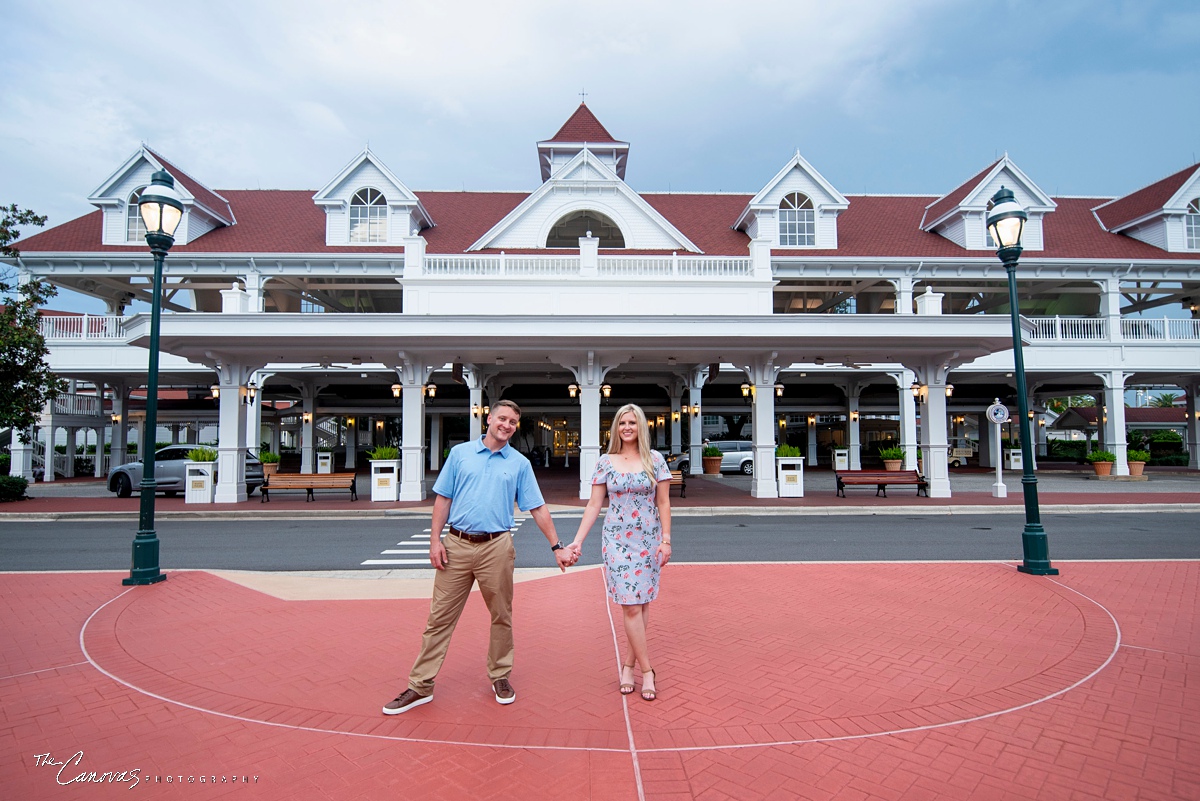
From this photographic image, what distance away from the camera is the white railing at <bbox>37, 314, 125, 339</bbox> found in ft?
81.1

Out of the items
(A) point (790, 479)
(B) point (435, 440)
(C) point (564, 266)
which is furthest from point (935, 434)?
(B) point (435, 440)

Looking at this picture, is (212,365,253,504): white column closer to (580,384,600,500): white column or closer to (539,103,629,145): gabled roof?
(580,384,600,500): white column

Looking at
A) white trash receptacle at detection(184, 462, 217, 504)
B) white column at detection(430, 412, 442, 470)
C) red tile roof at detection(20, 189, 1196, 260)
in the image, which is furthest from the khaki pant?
white column at detection(430, 412, 442, 470)

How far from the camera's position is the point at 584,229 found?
83.8 feet

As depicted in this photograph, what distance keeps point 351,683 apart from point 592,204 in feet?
72.9

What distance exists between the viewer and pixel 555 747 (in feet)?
11.7

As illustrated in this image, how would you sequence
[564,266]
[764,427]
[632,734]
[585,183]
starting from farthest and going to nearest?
[585,183] → [564,266] → [764,427] → [632,734]

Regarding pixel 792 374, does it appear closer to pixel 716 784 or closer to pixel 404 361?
pixel 404 361

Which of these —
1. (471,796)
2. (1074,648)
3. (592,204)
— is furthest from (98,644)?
(592,204)

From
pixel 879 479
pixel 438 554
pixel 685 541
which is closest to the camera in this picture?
pixel 438 554

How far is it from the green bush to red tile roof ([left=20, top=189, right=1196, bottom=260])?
9.82 meters

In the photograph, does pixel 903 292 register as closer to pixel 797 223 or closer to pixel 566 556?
pixel 797 223

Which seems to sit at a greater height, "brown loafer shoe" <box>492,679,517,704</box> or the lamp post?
the lamp post

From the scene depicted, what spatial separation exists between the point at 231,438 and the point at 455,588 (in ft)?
53.7
